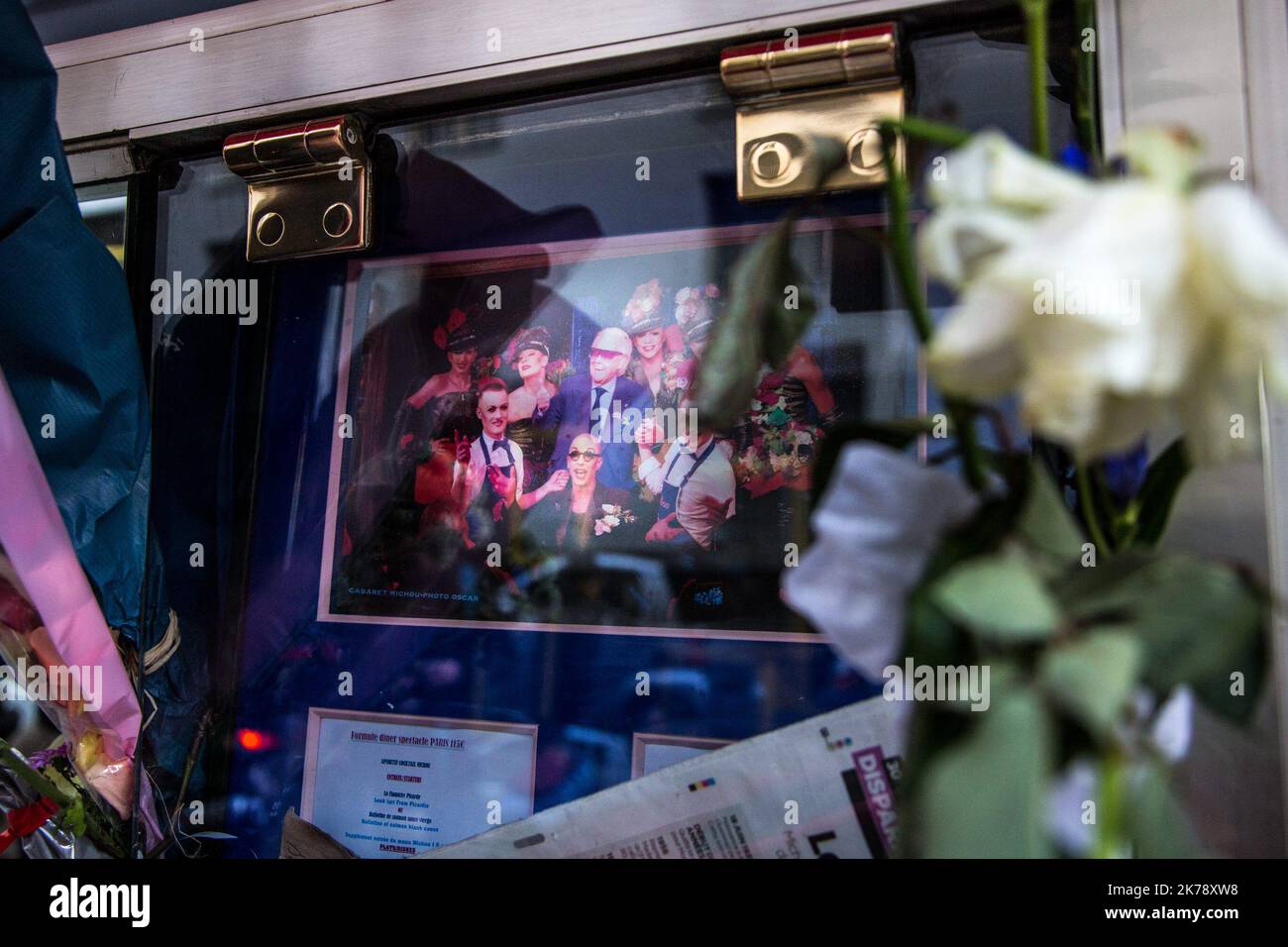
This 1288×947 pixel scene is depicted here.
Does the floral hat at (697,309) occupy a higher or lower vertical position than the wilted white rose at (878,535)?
higher

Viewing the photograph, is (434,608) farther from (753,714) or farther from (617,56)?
(617,56)

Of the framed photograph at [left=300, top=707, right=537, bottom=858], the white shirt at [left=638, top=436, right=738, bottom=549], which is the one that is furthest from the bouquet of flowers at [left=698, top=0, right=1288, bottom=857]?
the framed photograph at [left=300, top=707, right=537, bottom=858]

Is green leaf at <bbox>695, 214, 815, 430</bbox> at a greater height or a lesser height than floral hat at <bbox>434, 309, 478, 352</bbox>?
lesser

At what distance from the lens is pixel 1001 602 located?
313 millimetres

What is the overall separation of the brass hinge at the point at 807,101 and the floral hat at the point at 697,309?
10cm

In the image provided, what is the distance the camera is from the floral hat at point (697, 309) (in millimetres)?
849

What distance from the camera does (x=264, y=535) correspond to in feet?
3.25

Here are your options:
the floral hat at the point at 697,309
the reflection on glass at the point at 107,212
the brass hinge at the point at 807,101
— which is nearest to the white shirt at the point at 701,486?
the floral hat at the point at 697,309

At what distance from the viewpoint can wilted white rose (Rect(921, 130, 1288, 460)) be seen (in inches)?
11.9

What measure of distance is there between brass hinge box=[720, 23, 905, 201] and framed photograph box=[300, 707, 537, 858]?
600 millimetres

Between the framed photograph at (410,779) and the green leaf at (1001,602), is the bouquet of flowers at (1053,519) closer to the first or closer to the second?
the green leaf at (1001,602)

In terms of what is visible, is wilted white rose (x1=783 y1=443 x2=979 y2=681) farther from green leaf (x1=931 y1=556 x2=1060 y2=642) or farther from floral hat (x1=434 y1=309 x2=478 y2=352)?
floral hat (x1=434 y1=309 x2=478 y2=352)
